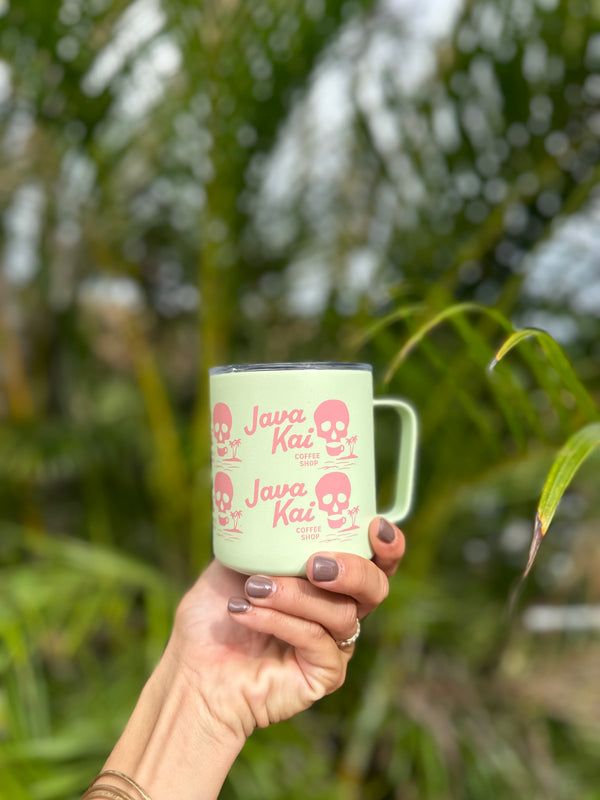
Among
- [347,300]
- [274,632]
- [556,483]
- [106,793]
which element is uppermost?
[347,300]

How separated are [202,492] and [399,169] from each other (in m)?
0.59

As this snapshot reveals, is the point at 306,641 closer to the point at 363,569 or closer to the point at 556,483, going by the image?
the point at 363,569

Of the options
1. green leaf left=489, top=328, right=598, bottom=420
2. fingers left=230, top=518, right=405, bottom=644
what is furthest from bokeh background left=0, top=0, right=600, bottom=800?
fingers left=230, top=518, right=405, bottom=644

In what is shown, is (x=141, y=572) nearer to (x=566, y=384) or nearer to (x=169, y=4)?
(x=566, y=384)

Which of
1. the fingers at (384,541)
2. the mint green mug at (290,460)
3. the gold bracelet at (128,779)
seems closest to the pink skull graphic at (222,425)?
the mint green mug at (290,460)

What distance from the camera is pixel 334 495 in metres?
0.39

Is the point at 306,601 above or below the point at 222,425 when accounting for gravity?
below

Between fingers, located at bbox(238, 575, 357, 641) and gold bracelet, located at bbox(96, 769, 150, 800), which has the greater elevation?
fingers, located at bbox(238, 575, 357, 641)

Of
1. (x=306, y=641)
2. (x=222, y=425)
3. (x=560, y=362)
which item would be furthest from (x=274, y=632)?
(x=560, y=362)

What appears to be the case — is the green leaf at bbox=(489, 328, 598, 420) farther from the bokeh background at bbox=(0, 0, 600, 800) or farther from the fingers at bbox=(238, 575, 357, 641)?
the fingers at bbox=(238, 575, 357, 641)

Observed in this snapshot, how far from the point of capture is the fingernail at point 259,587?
0.39 metres

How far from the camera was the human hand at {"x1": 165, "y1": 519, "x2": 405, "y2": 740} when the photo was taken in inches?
15.5

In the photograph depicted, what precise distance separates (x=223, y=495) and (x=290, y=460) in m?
0.06

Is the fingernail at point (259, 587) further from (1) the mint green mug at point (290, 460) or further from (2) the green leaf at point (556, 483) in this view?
(2) the green leaf at point (556, 483)
